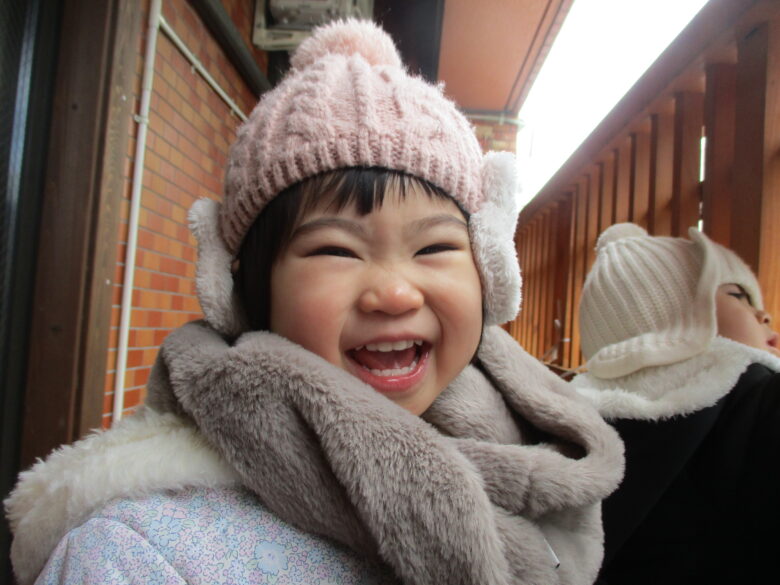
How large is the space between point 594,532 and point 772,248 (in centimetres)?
107

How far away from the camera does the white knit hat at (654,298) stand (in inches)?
49.3

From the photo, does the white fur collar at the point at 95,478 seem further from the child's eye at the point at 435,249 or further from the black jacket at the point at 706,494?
the black jacket at the point at 706,494

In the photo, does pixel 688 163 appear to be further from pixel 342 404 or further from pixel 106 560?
pixel 106 560

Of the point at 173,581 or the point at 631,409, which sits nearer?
the point at 173,581

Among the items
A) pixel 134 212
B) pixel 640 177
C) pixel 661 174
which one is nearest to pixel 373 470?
Result: pixel 134 212

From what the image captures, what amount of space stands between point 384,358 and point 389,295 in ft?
0.37

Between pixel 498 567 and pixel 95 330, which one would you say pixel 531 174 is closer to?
pixel 95 330

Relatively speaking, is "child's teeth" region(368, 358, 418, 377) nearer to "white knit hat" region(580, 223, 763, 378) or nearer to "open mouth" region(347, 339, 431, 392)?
"open mouth" region(347, 339, 431, 392)

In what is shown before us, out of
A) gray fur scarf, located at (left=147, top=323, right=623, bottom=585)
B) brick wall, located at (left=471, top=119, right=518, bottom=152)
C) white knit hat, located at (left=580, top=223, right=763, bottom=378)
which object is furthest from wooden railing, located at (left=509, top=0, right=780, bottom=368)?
brick wall, located at (left=471, top=119, right=518, bottom=152)

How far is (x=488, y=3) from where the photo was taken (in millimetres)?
3090

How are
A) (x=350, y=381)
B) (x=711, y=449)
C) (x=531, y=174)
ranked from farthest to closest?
1. (x=531, y=174)
2. (x=711, y=449)
3. (x=350, y=381)

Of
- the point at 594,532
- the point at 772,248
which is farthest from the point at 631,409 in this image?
the point at 772,248

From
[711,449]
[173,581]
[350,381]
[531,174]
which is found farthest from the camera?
[531,174]

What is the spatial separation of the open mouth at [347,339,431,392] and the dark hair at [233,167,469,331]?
0.16 meters
